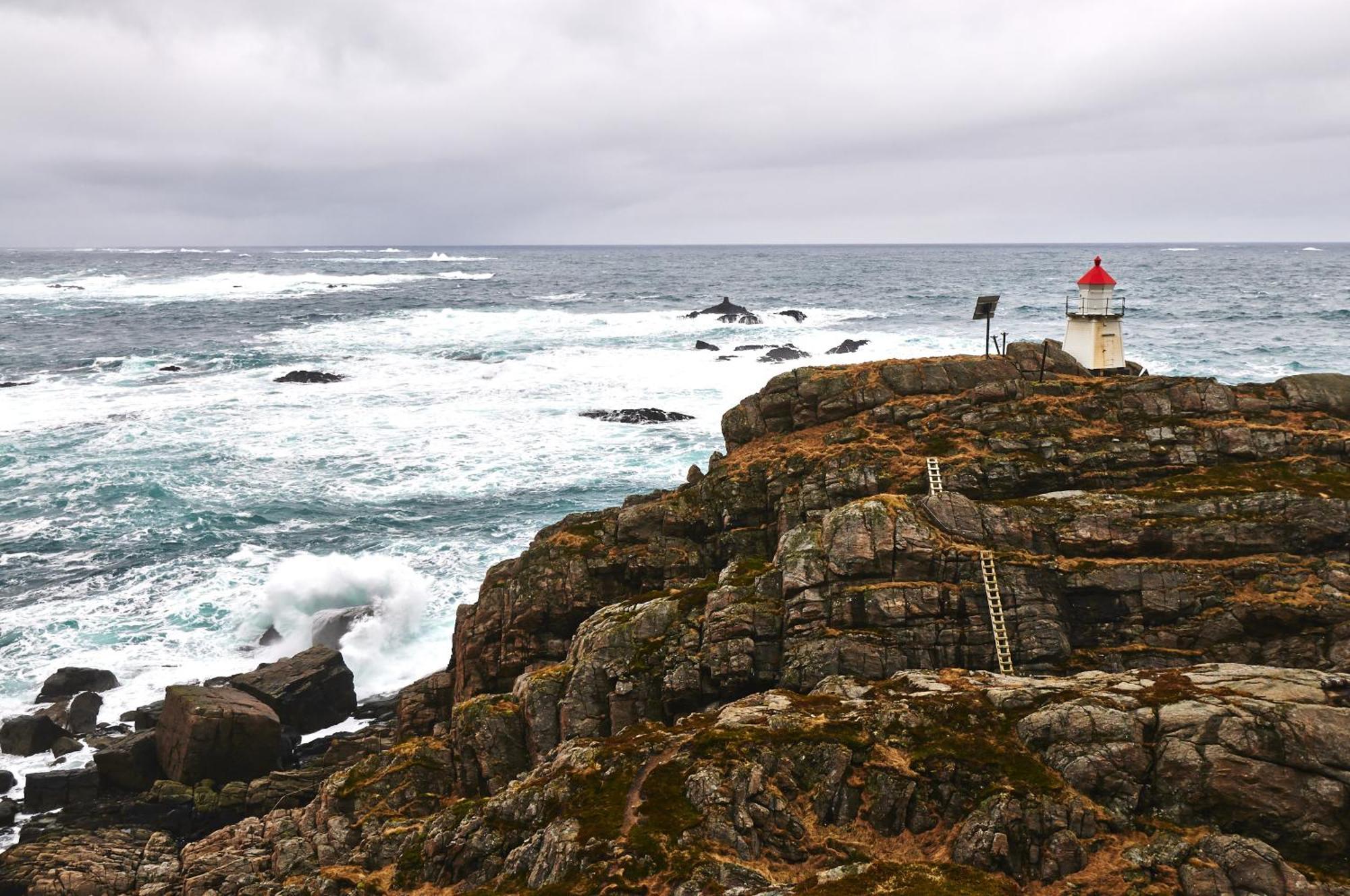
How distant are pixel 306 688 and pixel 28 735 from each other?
25.7 feet

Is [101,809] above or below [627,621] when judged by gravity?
below

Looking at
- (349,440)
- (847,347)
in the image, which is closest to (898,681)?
(349,440)

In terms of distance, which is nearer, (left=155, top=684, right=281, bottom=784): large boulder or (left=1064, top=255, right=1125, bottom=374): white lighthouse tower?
(left=155, top=684, right=281, bottom=784): large boulder

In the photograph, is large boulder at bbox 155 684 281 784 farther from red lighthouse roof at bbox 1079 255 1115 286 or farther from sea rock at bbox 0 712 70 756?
red lighthouse roof at bbox 1079 255 1115 286

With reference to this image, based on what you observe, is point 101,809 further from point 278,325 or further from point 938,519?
point 278,325

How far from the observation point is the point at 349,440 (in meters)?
56.8

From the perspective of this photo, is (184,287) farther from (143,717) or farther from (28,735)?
(143,717)

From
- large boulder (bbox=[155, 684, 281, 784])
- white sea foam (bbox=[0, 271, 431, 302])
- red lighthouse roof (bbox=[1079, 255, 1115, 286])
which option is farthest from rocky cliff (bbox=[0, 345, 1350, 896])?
white sea foam (bbox=[0, 271, 431, 302])

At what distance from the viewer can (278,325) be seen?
11050 cm

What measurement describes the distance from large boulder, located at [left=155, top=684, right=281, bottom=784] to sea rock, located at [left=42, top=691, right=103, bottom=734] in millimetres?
3724

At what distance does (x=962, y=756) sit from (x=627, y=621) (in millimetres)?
8561

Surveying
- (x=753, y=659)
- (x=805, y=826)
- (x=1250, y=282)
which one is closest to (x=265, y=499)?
(x=753, y=659)

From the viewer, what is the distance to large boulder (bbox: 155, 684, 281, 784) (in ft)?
83.7

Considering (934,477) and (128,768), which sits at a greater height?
(934,477)
